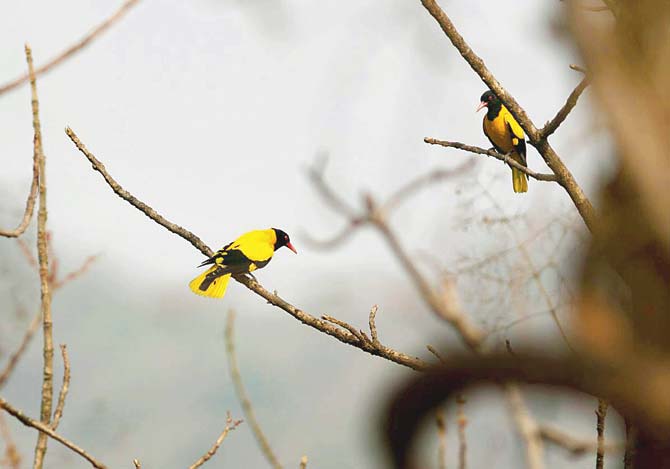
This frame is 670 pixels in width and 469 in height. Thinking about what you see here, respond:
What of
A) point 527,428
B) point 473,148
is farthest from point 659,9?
point 473,148

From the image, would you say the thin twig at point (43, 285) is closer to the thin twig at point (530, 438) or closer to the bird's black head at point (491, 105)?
the thin twig at point (530, 438)

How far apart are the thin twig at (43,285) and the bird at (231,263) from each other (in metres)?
2.94

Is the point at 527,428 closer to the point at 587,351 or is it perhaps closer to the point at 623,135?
the point at 587,351

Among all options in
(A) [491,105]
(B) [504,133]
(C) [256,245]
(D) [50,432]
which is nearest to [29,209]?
(D) [50,432]

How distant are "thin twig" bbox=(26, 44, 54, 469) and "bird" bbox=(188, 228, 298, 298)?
294 centimetres

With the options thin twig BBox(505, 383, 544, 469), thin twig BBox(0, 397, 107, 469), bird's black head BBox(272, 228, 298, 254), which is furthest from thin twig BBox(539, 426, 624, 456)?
bird's black head BBox(272, 228, 298, 254)

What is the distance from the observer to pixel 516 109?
2.24 m

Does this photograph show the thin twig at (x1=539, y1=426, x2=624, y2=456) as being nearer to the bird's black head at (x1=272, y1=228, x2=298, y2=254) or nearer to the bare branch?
the bare branch

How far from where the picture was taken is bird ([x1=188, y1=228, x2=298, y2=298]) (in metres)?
5.03

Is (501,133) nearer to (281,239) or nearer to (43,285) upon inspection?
(281,239)

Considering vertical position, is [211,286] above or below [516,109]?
above

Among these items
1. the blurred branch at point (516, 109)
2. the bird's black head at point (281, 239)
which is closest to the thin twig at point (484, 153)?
the blurred branch at point (516, 109)

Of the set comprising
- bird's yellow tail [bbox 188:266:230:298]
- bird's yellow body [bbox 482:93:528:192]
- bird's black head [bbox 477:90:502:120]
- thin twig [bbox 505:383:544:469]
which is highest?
bird's black head [bbox 477:90:502:120]

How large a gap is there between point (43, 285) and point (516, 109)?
1.31m
